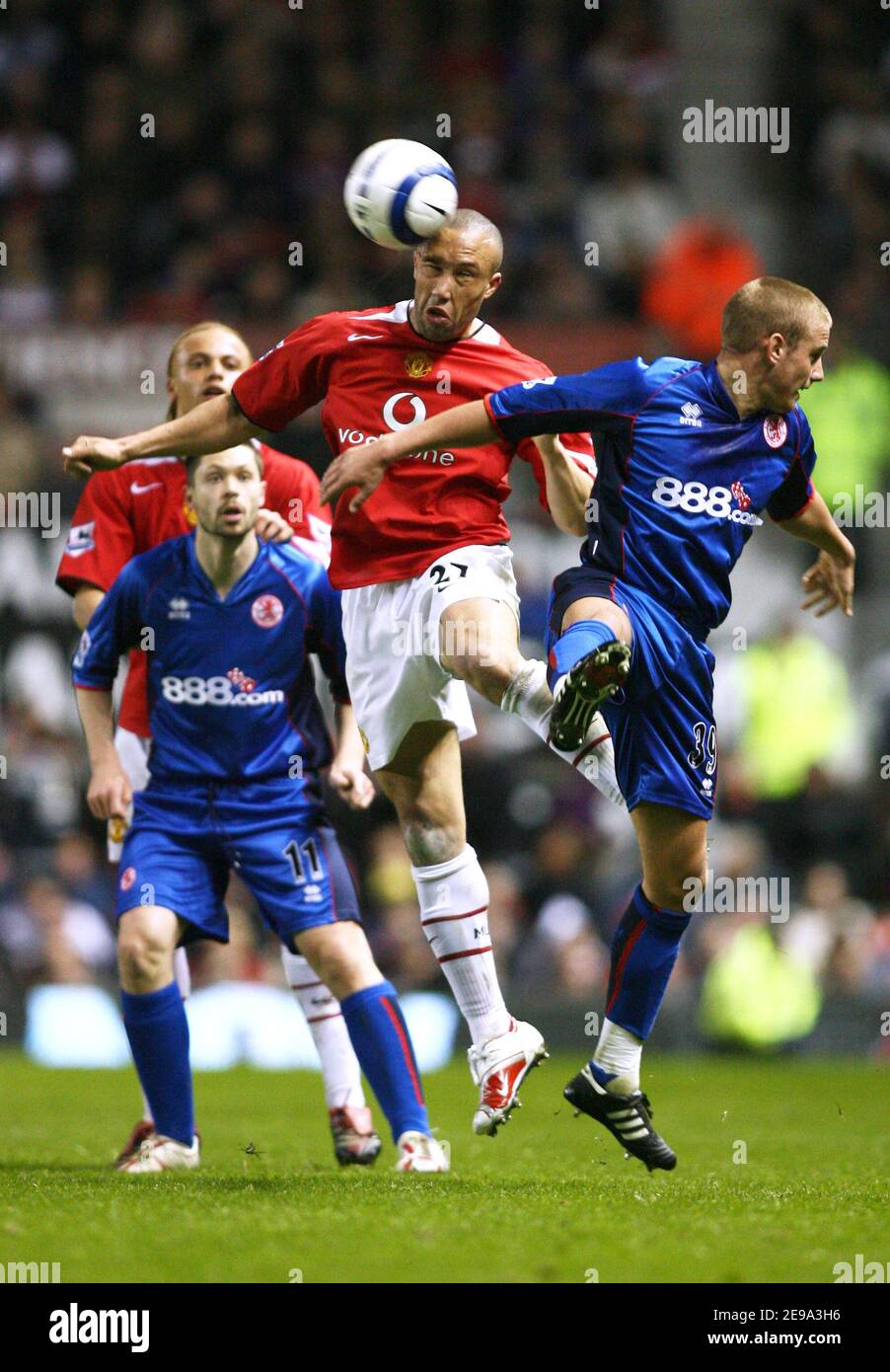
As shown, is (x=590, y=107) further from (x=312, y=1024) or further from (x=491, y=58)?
(x=312, y=1024)

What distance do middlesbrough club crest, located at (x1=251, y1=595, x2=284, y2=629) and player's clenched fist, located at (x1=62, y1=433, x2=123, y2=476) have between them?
1054 millimetres

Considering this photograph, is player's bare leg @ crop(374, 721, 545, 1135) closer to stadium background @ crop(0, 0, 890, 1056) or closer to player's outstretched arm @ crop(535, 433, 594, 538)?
player's outstretched arm @ crop(535, 433, 594, 538)

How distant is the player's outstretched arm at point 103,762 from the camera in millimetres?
6766

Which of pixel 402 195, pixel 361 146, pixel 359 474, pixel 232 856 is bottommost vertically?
pixel 232 856

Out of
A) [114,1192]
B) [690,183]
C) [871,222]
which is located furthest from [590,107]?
[114,1192]

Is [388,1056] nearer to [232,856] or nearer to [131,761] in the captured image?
[232,856]

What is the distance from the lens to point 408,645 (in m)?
6.39

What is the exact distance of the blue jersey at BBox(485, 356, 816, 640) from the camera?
6121mm

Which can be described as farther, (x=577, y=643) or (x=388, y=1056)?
(x=388, y=1056)

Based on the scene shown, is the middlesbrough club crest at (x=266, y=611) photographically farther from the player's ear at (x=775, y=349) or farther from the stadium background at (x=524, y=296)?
the stadium background at (x=524, y=296)

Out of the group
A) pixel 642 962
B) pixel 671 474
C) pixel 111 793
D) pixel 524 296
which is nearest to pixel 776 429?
pixel 671 474

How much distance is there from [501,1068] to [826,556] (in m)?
2.02

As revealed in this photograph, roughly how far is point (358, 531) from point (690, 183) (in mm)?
12157

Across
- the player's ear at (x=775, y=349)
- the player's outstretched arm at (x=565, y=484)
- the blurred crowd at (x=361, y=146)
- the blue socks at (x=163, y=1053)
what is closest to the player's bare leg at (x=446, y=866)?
the player's outstretched arm at (x=565, y=484)
